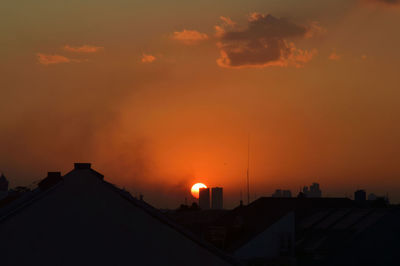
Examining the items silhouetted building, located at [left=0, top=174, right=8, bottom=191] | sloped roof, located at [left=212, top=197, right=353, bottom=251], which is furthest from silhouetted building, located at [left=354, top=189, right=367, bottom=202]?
silhouetted building, located at [left=0, top=174, right=8, bottom=191]

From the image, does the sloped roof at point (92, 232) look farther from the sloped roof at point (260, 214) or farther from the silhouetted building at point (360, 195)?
the silhouetted building at point (360, 195)

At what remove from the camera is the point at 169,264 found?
24781mm

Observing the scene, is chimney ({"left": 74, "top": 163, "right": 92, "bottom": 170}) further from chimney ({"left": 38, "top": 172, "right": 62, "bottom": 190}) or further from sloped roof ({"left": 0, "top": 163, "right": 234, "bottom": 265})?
chimney ({"left": 38, "top": 172, "right": 62, "bottom": 190})

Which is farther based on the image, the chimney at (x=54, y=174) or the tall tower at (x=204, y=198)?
the tall tower at (x=204, y=198)

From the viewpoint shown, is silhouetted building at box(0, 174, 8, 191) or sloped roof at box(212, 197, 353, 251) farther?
silhouetted building at box(0, 174, 8, 191)

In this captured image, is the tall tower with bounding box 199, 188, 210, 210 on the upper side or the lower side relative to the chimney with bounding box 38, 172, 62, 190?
upper

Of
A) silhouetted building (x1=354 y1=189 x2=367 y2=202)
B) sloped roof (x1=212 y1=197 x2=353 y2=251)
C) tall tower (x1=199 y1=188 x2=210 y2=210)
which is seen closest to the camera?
sloped roof (x1=212 y1=197 x2=353 y2=251)

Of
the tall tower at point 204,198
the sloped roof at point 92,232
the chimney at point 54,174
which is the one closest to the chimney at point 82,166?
the sloped roof at point 92,232

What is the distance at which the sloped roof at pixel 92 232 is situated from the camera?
23.1m

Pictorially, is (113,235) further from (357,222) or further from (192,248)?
(357,222)

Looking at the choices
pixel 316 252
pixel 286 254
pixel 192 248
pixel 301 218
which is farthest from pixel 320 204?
pixel 192 248

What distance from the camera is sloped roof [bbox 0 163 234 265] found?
23.1m

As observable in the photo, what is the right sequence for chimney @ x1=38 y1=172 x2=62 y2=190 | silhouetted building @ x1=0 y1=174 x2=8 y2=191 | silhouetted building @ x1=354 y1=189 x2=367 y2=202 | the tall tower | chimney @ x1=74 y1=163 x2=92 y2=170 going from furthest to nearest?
the tall tower < silhouetted building @ x1=0 y1=174 x2=8 y2=191 < silhouetted building @ x1=354 y1=189 x2=367 y2=202 < chimney @ x1=38 y1=172 x2=62 y2=190 < chimney @ x1=74 y1=163 x2=92 y2=170

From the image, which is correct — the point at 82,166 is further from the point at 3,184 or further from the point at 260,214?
the point at 3,184
